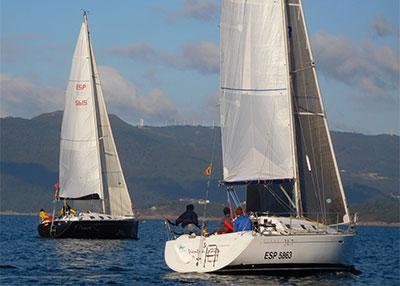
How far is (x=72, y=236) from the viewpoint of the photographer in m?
63.2

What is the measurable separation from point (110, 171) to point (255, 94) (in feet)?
102

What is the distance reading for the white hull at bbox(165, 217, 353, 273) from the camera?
34.4 metres

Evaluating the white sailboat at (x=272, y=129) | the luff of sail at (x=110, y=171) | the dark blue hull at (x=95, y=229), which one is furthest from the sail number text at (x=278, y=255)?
the luff of sail at (x=110, y=171)

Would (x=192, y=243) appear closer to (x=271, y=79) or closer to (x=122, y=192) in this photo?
(x=271, y=79)

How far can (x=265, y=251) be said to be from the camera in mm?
34469

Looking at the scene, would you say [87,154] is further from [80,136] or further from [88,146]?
[80,136]

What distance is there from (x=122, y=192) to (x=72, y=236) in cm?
541

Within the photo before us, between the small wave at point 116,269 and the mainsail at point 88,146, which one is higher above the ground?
the mainsail at point 88,146

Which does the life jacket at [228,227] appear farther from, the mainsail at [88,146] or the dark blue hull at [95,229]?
the mainsail at [88,146]

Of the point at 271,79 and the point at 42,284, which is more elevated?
the point at 271,79

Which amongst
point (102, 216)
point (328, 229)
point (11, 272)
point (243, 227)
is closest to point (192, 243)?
point (243, 227)

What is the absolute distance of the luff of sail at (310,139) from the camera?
3759cm

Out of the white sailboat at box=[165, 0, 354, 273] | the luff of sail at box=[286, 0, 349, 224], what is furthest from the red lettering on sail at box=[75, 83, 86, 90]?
the luff of sail at box=[286, 0, 349, 224]

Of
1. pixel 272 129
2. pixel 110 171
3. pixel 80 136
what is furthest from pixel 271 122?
pixel 110 171
